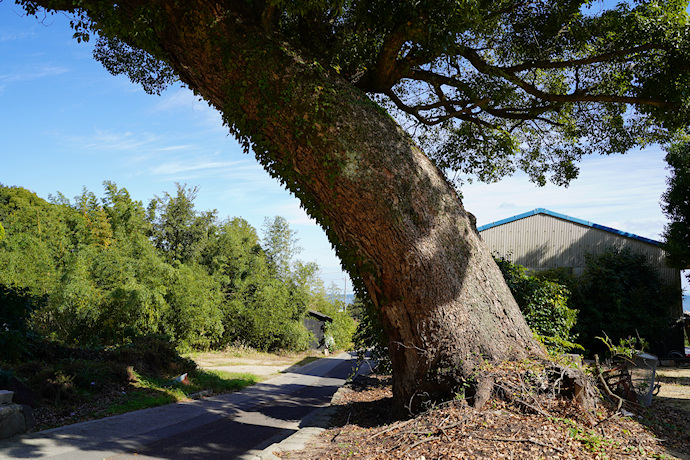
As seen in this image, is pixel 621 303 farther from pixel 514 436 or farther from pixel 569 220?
pixel 514 436

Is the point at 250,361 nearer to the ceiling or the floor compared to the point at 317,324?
nearer to the floor

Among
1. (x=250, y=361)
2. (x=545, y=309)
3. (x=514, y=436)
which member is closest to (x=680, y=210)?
(x=545, y=309)

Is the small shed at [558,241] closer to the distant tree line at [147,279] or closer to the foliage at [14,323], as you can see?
the distant tree line at [147,279]

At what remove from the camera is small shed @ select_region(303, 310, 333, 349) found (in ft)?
98.4

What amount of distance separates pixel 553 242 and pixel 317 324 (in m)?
16.9

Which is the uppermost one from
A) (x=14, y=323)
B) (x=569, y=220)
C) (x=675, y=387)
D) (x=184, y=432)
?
(x=569, y=220)

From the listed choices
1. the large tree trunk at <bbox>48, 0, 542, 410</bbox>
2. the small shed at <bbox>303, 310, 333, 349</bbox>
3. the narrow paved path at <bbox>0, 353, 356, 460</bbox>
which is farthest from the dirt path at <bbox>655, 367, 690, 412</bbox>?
the small shed at <bbox>303, 310, 333, 349</bbox>

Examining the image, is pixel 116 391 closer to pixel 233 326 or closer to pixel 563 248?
pixel 233 326

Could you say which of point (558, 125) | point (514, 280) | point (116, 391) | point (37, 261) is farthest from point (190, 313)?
point (558, 125)

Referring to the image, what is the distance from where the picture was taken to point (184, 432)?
24.5 feet

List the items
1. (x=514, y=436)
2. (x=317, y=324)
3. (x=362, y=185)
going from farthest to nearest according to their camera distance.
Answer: (x=317, y=324)
(x=362, y=185)
(x=514, y=436)

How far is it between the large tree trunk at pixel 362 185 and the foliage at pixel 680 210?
14.7 metres

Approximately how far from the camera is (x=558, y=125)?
10.2 metres

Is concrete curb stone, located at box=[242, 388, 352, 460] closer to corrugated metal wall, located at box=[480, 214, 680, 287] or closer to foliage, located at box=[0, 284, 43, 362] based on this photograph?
foliage, located at box=[0, 284, 43, 362]
